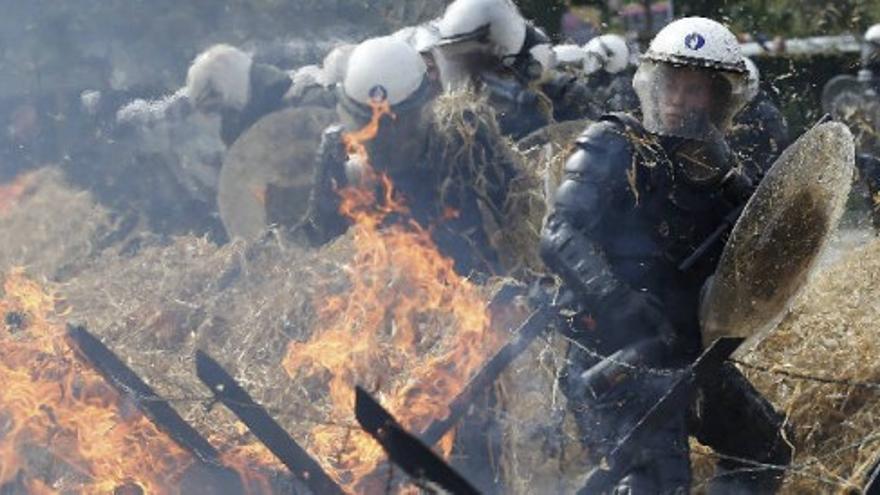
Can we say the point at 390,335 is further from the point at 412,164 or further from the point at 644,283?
the point at 644,283

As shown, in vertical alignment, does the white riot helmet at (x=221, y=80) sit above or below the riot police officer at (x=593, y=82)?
above

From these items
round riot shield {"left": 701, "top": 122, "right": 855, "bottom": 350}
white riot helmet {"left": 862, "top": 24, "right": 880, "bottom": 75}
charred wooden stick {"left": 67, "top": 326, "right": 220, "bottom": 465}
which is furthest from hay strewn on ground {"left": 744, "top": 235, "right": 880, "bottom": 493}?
white riot helmet {"left": 862, "top": 24, "right": 880, "bottom": 75}

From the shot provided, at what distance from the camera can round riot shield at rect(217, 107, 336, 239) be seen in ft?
30.2

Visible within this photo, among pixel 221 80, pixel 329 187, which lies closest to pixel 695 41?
pixel 329 187

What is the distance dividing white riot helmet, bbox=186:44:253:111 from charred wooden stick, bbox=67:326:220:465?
6028mm

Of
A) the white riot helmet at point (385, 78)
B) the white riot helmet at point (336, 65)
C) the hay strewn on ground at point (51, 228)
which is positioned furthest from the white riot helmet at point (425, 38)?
the hay strewn on ground at point (51, 228)

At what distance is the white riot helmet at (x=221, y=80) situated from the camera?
1162 cm

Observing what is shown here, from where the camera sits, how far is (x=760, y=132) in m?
9.23

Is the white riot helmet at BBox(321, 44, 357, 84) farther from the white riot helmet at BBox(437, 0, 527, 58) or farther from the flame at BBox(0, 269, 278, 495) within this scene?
the flame at BBox(0, 269, 278, 495)

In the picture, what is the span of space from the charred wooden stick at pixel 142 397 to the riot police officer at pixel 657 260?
5.30ft

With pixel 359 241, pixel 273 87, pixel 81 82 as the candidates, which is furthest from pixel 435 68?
pixel 81 82

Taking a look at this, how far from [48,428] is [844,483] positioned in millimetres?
3665

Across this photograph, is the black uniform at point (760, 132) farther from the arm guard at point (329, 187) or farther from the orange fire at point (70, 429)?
the orange fire at point (70, 429)

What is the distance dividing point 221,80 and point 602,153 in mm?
7260
